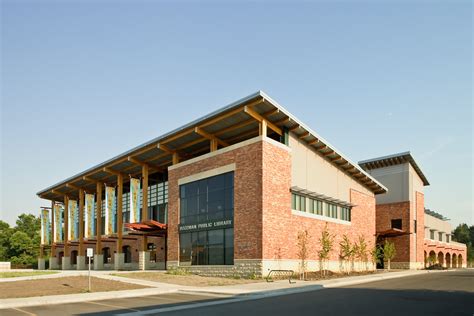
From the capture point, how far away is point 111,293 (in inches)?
853

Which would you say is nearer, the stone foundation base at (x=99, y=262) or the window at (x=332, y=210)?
the window at (x=332, y=210)

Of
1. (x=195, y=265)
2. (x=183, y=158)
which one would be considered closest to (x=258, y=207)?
(x=195, y=265)

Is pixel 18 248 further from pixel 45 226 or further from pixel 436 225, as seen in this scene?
pixel 436 225

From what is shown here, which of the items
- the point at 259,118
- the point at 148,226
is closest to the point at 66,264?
the point at 148,226

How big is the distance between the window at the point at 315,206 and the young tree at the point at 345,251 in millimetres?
4155

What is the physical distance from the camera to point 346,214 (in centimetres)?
4219

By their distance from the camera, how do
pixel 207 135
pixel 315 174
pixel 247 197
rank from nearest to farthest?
1. pixel 247 197
2. pixel 207 135
3. pixel 315 174

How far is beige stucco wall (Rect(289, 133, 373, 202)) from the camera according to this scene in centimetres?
3478

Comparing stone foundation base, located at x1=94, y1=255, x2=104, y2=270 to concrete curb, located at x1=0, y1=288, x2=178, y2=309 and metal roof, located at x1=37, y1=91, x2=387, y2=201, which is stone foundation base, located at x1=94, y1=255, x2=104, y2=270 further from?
concrete curb, located at x1=0, y1=288, x2=178, y2=309

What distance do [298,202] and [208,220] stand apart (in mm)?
7192

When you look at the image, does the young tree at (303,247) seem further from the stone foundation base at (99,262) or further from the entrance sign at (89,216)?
the entrance sign at (89,216)

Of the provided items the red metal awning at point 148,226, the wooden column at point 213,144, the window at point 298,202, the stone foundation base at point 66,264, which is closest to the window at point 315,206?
the window at point 298,202

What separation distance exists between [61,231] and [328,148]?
1825 inches

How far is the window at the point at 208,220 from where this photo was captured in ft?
107
